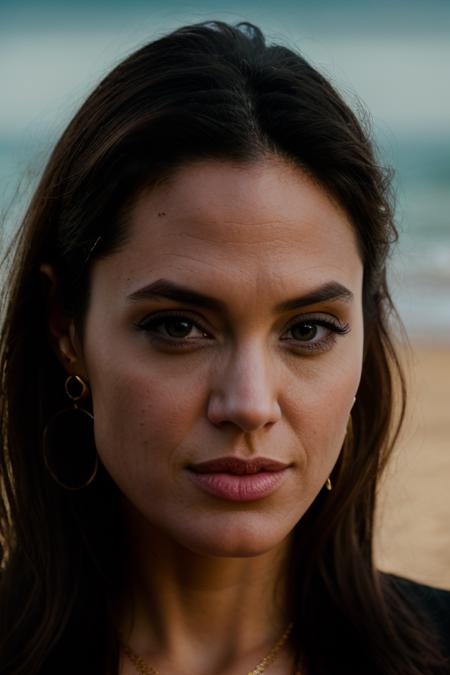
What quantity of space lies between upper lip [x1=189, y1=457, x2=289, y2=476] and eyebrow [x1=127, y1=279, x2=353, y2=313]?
320 mm

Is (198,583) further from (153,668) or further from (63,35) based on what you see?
(63,35)

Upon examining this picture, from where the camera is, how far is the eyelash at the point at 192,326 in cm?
281

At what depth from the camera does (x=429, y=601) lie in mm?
Result: 3354

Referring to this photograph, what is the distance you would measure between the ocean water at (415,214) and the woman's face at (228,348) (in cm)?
69

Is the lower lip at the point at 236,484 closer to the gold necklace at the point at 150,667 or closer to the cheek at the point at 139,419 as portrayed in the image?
the cheek at the point at 139,419

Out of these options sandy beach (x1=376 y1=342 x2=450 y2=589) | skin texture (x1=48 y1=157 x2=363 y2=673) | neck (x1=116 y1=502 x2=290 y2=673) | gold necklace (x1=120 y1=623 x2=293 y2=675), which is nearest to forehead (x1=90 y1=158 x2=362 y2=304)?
skin texture (x1=48 y1=157 x2=363 y2=673)

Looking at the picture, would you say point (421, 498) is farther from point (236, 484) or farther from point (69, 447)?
point (236, 484)

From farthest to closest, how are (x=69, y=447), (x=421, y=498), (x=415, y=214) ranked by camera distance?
(x=415, y=214)
(x=421, y=498)
(x=69, y=447)

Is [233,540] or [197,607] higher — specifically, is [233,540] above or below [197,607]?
above

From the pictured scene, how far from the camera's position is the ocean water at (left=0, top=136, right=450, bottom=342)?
12.4 feet

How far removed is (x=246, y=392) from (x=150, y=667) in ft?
2.73

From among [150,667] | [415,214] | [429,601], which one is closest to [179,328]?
[150,667]

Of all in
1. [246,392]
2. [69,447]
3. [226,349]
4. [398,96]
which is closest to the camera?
[246,392]

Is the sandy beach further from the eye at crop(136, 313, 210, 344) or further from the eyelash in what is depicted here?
the eye at crop(136, 313, 210, 344)
